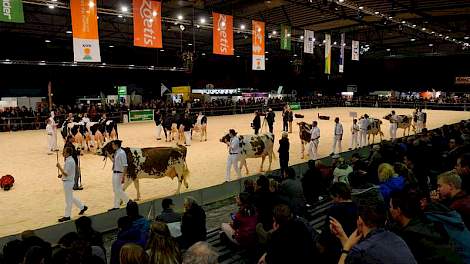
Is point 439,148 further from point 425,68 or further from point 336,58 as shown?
point 425,68

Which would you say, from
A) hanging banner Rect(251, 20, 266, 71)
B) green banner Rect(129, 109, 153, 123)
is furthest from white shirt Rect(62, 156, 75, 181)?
green banner Rect(129, 109, 153, 123)

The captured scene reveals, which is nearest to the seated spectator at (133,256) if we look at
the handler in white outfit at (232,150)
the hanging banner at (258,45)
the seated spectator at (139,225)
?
the seated spectator at (139,225)

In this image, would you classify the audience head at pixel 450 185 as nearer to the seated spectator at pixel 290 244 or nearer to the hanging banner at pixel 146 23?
the seated spectator at pixel 290 244

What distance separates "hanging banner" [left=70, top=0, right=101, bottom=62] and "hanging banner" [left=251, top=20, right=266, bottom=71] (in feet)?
25.5

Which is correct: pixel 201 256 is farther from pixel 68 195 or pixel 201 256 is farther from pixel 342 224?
pixel 68 195

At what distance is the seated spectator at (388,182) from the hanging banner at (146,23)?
407 inches

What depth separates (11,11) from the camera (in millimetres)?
10633

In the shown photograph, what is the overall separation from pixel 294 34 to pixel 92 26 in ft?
68.2

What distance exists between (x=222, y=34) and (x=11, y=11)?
787cm

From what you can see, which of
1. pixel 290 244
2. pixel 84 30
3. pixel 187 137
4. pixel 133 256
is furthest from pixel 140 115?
pixel 133 256

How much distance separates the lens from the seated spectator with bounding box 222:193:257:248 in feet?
15.5

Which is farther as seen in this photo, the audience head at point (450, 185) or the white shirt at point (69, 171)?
the white shirt at point (69, 171)

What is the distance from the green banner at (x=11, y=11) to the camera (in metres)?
10.5

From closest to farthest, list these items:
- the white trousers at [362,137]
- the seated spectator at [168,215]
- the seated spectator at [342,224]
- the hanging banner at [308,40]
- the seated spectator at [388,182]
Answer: the seated spectator at [342,224] < the seated spectator at [388,182] < the seated spectator at [168,215] < the white trousers at [362,137] < the hanging banner at [308,40]
